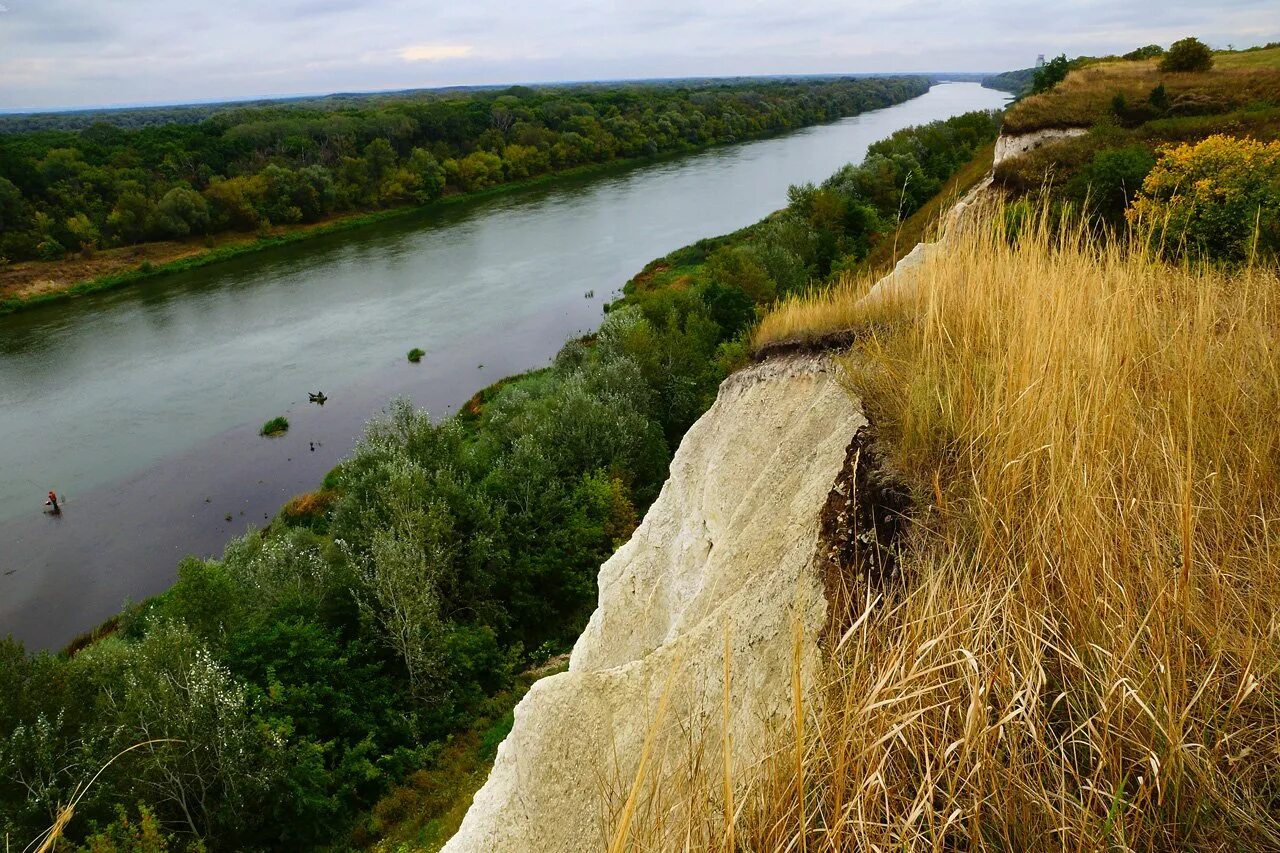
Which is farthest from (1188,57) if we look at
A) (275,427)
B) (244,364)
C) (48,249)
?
(48,249)

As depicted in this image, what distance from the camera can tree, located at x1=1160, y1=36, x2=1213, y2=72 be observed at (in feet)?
92.8

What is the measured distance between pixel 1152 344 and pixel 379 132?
81.6 metres

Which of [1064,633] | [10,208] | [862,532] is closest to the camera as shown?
[1064,633]

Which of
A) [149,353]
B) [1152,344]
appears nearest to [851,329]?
[1152,344]

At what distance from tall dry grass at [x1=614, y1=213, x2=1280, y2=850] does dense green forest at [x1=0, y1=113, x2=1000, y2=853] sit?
288 centimetres

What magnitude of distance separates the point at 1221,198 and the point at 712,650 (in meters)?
13.3

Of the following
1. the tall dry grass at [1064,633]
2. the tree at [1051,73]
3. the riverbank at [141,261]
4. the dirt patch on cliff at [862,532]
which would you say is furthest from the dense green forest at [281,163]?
the tall dry grass at [1064,633]

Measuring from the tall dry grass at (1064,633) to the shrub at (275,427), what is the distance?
2846cm

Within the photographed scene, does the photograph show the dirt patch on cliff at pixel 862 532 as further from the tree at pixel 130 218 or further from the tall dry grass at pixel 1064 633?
the tree at pixel 130 218

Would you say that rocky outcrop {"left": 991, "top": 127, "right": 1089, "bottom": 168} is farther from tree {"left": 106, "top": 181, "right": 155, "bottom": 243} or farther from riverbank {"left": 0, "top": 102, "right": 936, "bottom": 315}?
tree {"left": 106, "top": 181, "right": 155, "bottom": 243}

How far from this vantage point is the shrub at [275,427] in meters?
27.0

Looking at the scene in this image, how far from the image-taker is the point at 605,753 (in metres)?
4.59

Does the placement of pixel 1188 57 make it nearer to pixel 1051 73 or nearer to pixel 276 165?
pixel 1051 73

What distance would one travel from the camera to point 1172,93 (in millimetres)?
25156
